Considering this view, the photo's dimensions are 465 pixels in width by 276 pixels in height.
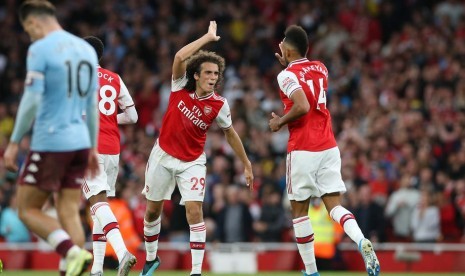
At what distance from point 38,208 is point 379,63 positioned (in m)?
15.3

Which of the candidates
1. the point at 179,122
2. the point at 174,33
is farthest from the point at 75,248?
the point at 174,33

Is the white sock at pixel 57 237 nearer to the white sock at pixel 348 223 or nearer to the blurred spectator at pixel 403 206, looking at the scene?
the white sock at pixel 348 223

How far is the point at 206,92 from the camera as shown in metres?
12.4

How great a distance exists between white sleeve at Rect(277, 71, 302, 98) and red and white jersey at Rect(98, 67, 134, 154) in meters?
2.03

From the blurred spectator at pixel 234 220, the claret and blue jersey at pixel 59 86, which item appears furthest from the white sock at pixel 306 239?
the blurred spectator at pixel 234 220

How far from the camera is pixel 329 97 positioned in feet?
76.1

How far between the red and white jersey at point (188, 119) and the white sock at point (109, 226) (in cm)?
104

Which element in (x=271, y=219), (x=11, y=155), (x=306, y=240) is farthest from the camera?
(x=271, y=219)

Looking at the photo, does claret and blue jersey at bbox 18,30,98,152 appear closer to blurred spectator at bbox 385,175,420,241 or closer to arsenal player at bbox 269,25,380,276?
arsenal player at bbox 269,25,380,276

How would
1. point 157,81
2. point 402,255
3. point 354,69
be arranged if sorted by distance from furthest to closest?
point 157,81, point 354,69, point 402,255

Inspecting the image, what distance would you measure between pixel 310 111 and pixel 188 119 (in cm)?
144

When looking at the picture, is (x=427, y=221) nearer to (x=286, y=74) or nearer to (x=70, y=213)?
(x=286, y=74)

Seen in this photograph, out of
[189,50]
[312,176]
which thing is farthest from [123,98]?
[312,176]

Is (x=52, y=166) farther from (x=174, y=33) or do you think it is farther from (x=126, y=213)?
(x=174, y=33)
